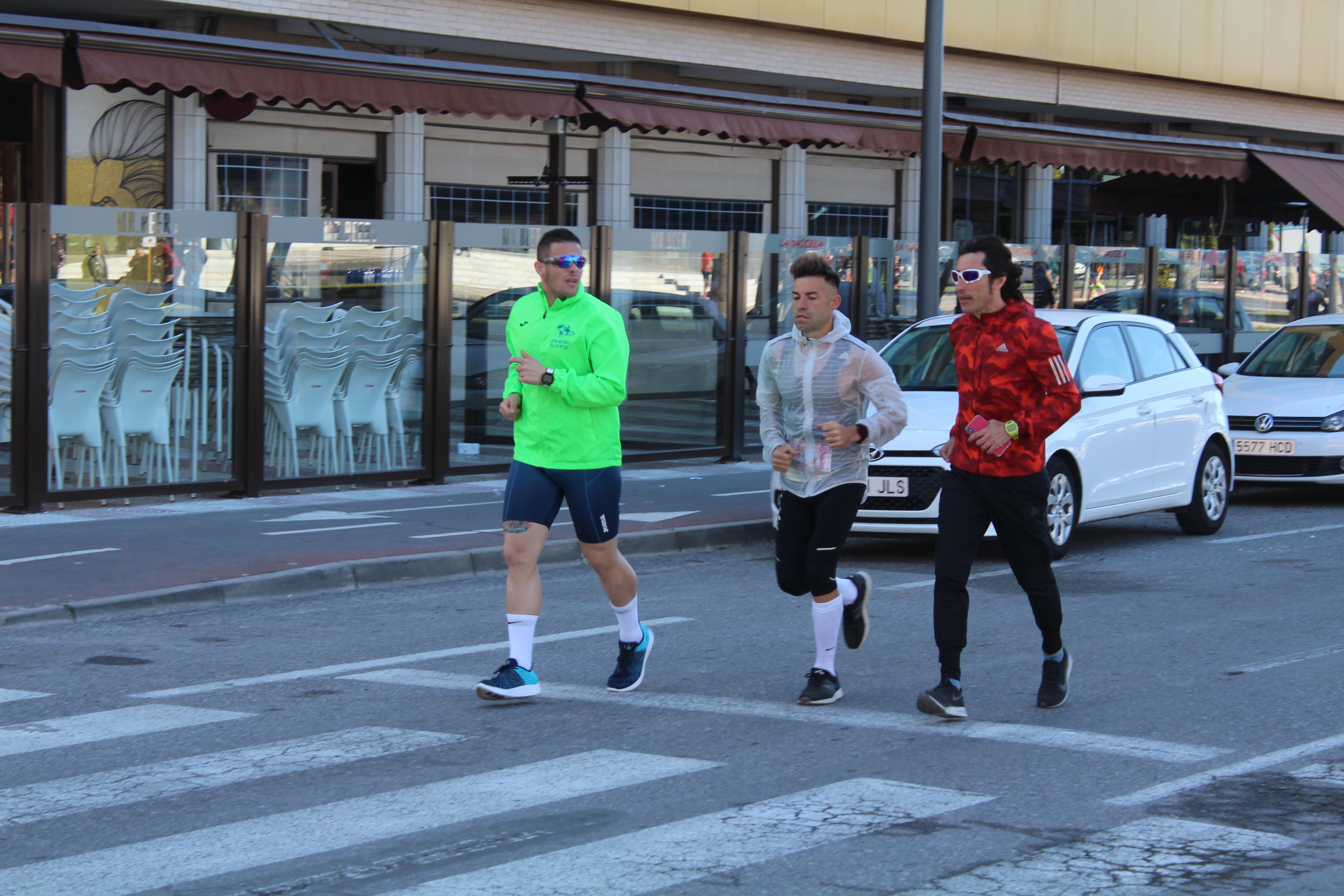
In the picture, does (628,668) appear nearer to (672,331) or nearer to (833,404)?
(833,404)

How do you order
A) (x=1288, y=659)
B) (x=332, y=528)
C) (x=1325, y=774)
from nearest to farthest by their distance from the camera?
(x=1325, y=774) < (x=1288, y=659) < (x=332, y=528)

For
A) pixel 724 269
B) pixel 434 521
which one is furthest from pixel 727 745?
pixel 724 269

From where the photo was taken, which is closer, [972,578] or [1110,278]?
[972,578]

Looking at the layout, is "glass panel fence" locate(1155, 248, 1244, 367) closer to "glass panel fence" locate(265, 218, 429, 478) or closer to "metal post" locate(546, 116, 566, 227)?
"metal post" locate(546, 116, 566, 227)

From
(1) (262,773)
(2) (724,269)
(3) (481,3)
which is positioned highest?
(3) (481,3)

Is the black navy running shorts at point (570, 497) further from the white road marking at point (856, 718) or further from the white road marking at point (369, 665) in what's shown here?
the white road marking at point (369, 665)

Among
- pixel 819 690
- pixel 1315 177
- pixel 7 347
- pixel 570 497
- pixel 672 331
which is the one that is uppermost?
pixel 1315 177

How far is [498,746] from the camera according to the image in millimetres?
6082

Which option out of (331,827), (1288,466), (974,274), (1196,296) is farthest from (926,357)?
(1196,296)

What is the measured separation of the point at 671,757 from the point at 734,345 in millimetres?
11232

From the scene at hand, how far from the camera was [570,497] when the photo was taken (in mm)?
6832

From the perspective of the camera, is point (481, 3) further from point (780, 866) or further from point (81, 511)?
point (780, 866)

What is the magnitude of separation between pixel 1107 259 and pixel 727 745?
626 inches

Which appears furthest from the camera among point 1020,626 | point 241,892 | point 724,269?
point 724,269
